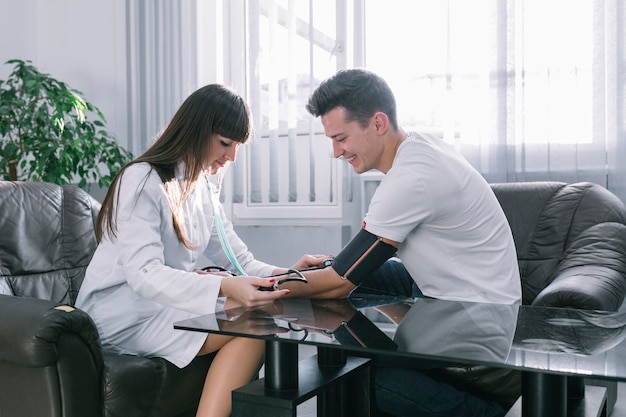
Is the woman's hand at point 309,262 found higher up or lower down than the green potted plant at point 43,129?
lower down

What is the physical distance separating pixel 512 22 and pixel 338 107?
132cm

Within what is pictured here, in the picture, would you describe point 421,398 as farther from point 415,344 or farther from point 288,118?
point 288,118

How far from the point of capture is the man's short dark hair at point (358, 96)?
5.70 feet

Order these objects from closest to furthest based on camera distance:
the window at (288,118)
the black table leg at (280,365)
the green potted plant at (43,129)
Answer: the black table leg at (280,365) → the green potted plant at (43,129) → the window at (288,118)

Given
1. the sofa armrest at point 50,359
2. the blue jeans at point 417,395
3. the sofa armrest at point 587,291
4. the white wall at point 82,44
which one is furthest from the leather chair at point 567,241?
the white wall at point 82,44

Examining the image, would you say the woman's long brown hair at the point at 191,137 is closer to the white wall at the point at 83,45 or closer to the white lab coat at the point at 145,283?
the white lab coat at the point at 145,283

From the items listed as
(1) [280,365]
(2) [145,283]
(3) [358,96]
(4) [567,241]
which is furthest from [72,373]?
(4) [567,241]

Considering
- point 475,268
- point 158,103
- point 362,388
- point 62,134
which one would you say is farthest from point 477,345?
point 158,103

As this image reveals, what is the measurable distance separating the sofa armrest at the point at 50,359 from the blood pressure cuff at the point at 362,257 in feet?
1.97

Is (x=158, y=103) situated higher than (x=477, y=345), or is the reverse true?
(x=158, y=103)

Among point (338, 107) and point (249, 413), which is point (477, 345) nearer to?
point (249, 413)

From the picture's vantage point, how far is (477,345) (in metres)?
1.03

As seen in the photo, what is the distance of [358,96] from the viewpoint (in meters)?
1.73

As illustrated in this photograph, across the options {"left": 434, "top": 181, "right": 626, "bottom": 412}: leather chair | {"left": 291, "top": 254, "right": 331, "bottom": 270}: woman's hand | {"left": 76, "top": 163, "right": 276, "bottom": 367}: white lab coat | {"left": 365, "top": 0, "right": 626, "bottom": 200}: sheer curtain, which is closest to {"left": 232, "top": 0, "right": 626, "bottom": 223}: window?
{"left": 365, "top": 0, "right": 626, "bottom": 200}: sheer curtain
